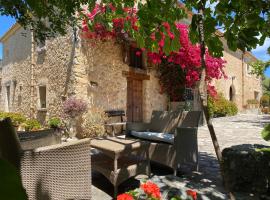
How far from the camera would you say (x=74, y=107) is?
838cm

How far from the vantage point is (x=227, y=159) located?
3496mm

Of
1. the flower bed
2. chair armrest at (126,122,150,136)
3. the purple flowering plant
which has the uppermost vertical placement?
the purple flowering plant

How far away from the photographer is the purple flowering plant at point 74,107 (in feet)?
27.5

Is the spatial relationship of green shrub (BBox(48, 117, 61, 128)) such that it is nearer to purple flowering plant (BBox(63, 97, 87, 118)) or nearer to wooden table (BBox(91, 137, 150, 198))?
purple flowering plant (BBox(63, 97, 87, 118))

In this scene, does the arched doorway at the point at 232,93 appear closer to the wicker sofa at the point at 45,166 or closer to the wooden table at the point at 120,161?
the wooden table at the point at 120,161

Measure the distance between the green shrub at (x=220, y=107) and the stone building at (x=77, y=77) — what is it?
3644 mm

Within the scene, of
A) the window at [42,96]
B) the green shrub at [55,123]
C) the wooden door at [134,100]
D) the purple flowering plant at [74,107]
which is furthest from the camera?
the window at [42,96]

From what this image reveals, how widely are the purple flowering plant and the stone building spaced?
1.41 feet

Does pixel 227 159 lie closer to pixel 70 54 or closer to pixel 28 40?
pixel 70 54

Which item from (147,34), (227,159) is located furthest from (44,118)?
(147,34)

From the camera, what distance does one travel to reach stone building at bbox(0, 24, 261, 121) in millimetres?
9172

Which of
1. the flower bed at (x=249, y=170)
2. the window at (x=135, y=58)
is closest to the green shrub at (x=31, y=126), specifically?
the window at (x=135, y=58)

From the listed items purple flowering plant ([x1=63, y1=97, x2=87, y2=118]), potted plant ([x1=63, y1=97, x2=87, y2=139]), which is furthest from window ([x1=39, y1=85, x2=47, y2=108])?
purple flowering plant ([x1=63, y1=97, x2=87, y2=118])

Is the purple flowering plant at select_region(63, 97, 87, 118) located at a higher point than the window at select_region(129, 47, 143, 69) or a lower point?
lower
